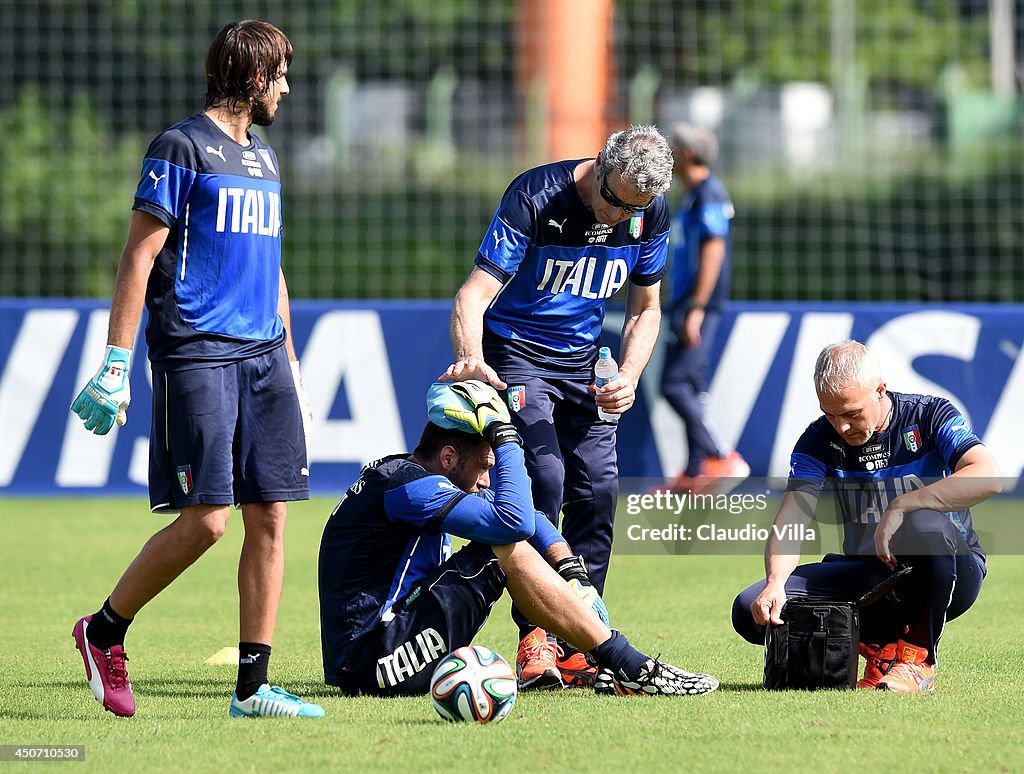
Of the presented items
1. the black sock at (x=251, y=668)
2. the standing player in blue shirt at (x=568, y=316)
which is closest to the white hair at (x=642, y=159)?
the standing player in blue shirt at (x=568, y=316)

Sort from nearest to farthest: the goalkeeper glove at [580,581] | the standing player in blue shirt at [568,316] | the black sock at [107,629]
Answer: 1. the black sock at [107,629]
2. the goalkeeper glove at [580,581]
3. the standing player in blue shirt at [568,316]

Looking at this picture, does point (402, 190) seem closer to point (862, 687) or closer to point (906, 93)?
point (906, 93)

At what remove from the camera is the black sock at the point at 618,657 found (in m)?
5.36

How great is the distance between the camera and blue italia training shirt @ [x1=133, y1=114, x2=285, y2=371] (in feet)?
16.5

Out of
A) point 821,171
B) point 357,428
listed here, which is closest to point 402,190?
point 821,171

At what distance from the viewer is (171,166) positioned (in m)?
5.02

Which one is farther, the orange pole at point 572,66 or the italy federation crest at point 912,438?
the orange pole at point 572,66

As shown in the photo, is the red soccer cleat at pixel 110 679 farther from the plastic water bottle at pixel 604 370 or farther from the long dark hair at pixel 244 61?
the plastic water bottle at pixel 604 370

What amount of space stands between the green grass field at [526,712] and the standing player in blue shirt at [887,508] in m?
0.25

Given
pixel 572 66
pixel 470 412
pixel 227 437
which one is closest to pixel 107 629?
pixel 227 437

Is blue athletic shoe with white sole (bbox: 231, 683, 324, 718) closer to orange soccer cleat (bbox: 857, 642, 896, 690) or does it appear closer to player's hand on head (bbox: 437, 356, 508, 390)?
player's hand on head (bbox: 437, 356, 508, 390)

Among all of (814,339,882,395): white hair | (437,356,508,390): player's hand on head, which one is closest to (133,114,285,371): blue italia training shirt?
(437,356,508,390): player's hand on head

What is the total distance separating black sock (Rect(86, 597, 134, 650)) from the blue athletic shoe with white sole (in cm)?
45

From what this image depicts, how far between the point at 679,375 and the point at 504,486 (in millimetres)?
5575
